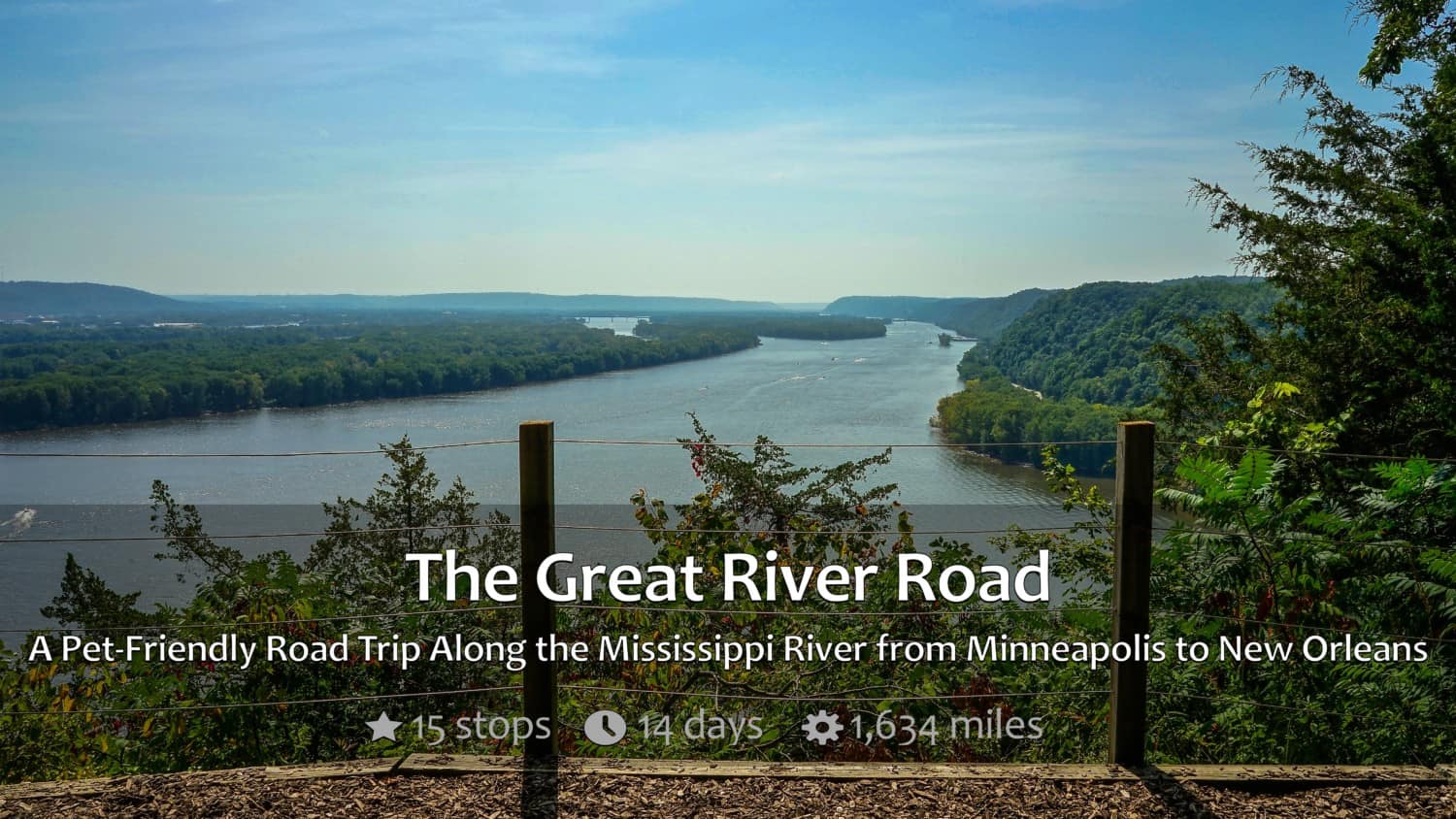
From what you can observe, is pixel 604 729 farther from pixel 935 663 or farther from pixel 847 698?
pixel 935 663

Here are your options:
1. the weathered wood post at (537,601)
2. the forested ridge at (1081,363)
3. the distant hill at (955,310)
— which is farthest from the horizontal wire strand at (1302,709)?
the distant hill at (955,310)

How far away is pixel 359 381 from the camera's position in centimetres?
4497

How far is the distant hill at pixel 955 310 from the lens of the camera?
63469 millimetres

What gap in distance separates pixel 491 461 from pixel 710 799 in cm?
2332

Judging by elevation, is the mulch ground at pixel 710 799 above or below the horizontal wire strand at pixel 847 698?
below

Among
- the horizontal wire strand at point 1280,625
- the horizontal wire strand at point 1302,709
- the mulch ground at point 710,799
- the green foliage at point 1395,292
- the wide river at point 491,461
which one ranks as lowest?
the wide river at point 491,461

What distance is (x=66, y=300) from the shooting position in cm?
7588

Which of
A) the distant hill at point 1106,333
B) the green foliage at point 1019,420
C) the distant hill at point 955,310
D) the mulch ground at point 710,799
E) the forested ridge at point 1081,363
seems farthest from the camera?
the distant hill at point 955,310

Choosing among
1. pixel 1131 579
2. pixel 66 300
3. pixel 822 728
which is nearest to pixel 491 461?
pixel 822 728

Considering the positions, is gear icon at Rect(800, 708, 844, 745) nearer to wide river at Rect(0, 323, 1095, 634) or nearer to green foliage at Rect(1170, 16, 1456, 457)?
wide river at Rect(0, 323, 1095, 634)

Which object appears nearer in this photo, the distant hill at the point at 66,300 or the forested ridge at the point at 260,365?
the forested ridge at the point at 260,365

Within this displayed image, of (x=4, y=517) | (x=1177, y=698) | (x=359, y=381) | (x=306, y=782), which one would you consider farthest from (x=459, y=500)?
(x=359, y=381)

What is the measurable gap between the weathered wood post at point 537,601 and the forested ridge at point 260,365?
36586 mm

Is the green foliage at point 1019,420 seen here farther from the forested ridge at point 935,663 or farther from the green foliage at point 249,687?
the green foliage at point 249,687
